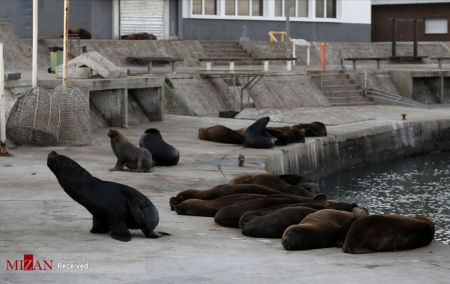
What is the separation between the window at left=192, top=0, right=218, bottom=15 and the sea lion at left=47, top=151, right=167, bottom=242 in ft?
112

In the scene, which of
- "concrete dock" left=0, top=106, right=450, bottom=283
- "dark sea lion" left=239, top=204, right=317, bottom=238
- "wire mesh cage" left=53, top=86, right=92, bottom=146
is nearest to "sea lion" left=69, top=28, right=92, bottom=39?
"wire mesh cage" left=53, top=86, right=92, bottom=146

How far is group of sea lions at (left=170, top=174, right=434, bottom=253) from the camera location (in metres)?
11.5

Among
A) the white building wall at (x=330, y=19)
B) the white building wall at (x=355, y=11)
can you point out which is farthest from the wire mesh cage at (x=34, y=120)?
the white building wall at (x=355, y=11)

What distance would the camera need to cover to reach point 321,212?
12086mm

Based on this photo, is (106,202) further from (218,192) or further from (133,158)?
(133,158)

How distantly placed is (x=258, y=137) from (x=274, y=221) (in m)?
10.5

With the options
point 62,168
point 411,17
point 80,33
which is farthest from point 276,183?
point 411,17

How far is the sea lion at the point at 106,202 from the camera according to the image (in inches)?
456

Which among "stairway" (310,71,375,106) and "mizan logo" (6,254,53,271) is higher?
"stairway" (310,71,375,106)

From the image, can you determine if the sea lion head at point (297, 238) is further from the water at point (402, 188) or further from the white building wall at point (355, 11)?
the white building wall at point (355, 11)

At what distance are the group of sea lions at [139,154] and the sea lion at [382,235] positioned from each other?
6.69 meters

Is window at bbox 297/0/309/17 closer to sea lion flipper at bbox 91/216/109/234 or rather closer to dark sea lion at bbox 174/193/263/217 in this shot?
dark sea lion at bbox 174/193/263/217

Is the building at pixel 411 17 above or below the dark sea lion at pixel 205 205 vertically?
above

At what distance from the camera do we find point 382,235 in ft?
37.8
